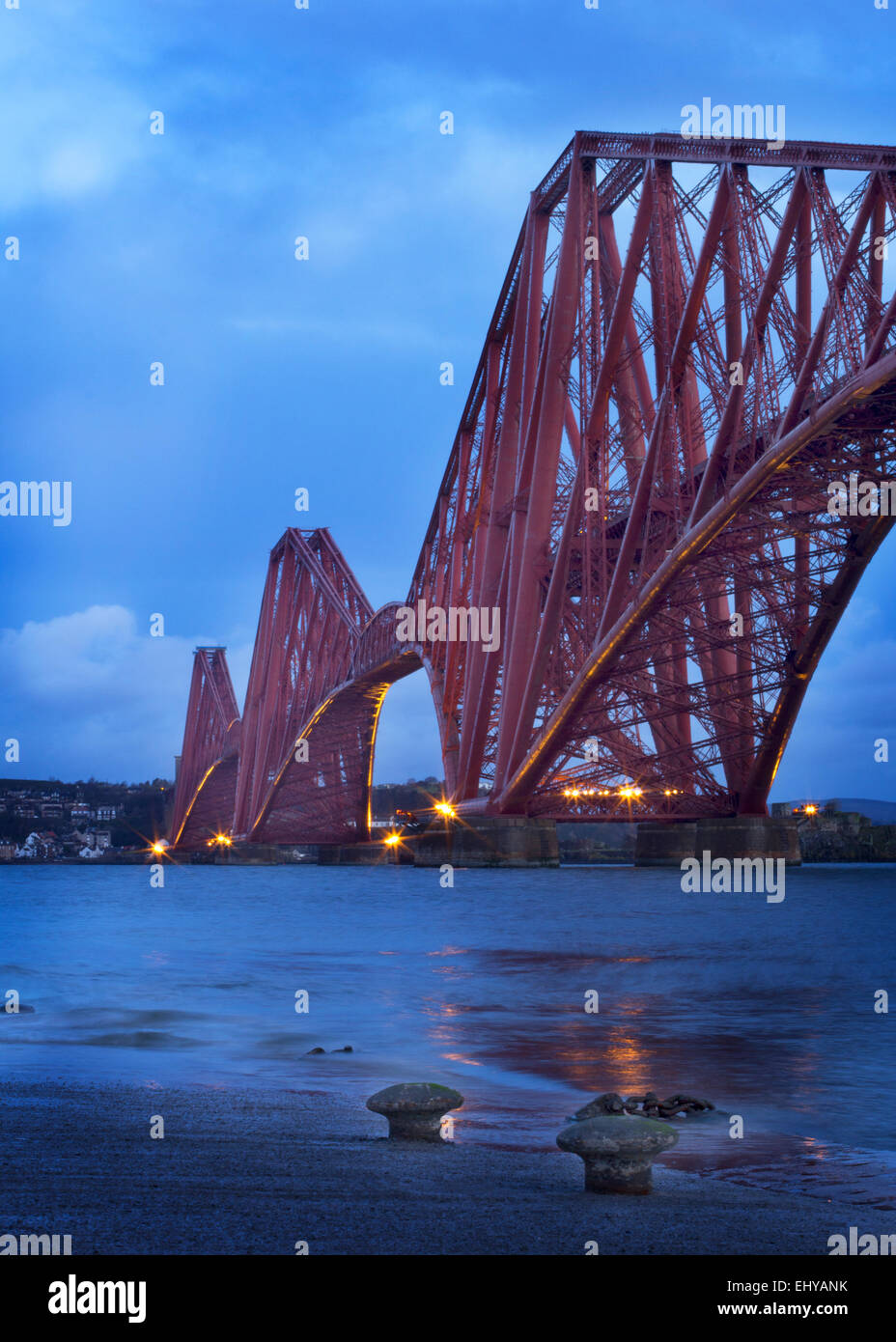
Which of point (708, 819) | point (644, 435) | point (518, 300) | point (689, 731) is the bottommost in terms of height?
point (708, 819)

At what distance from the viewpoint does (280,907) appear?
170 feet

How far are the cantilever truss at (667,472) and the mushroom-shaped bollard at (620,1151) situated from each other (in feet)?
70.3

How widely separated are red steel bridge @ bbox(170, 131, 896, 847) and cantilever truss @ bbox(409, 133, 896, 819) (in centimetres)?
8

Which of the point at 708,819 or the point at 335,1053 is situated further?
the point at 708,819

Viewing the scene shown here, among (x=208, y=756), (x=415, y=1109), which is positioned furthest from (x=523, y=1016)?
(x=208, y=756)

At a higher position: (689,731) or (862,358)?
(862,358)

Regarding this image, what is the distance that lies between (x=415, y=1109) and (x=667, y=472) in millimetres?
30793

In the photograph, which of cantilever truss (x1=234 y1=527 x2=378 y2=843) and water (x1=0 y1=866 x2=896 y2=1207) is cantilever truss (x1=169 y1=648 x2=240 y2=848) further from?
water (x1=0 y1=866 x2=896 y2=1207)

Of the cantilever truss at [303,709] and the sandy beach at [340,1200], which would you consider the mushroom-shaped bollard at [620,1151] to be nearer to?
the sandy beach at [340,1200]

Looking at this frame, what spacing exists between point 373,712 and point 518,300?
50.3m

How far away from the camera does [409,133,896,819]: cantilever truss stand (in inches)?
1151

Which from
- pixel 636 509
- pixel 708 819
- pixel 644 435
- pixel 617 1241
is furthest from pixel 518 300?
pixel 617 1241
